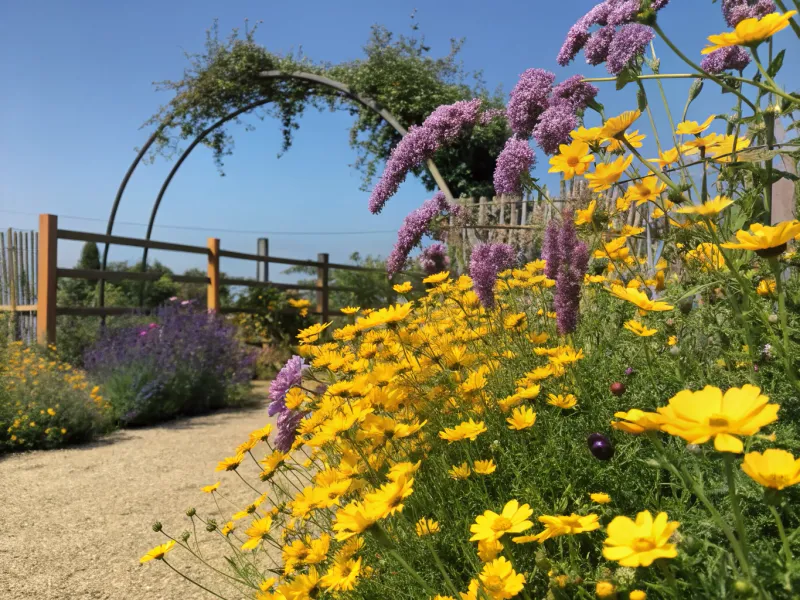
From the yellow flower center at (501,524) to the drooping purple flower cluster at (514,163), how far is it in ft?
4.52

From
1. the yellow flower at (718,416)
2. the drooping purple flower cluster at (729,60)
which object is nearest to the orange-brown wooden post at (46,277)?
the drooping purple flower cluster at (729,60)

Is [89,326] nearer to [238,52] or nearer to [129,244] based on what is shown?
[129,244]

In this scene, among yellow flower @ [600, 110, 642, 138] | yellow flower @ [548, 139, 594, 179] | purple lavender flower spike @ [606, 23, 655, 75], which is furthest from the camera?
purple lavender flower spike @ [606, 23, 655, 75]

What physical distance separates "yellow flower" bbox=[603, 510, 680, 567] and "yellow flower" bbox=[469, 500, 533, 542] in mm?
223

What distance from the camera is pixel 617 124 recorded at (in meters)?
1.21

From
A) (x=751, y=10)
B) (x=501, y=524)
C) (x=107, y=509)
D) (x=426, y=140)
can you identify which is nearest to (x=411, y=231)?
(x=426, y=140)

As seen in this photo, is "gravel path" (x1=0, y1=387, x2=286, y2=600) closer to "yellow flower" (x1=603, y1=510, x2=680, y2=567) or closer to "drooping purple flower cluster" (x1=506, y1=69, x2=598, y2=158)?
"drooping purple flower cluster" (x1=506, y1=69, x2=598, y2=158)

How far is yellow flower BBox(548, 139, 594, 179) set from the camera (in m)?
1.44

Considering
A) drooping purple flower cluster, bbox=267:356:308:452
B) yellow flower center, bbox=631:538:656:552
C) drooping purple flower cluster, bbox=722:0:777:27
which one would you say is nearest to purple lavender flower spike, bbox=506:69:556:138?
drooping purple flower cluster, bbox=722:0:777:27

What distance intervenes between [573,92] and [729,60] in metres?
0.53

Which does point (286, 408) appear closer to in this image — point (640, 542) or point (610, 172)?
point (610, 172)

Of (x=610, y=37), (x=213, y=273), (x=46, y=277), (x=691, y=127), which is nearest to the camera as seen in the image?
(x=691, y=127)

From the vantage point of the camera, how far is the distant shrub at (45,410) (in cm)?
466

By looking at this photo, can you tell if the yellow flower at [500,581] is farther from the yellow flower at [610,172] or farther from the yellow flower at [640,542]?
the yellow flower at [610,172]
